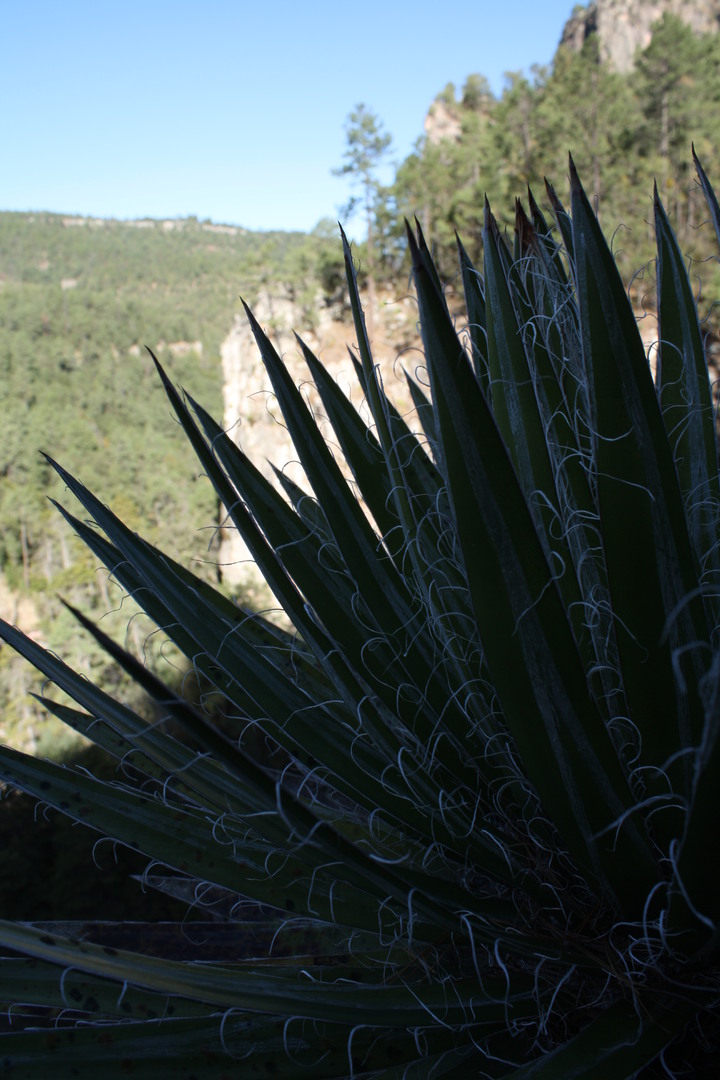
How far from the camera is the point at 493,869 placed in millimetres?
994

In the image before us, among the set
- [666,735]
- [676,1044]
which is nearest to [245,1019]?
[676,1044]

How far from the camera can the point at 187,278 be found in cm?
9706

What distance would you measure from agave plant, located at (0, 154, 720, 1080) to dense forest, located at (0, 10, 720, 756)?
0.67ft

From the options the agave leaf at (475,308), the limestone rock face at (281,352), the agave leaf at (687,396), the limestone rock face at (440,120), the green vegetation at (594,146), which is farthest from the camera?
the limestone rock face at (440,120)

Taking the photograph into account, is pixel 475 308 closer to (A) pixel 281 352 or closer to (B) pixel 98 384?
(A) pixel 281 352

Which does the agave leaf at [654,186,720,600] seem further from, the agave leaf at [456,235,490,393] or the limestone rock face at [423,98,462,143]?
the limestone rock face at [423,98,462,143]

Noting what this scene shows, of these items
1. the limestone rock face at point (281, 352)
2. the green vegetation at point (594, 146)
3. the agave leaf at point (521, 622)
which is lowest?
the agave leaf at point (521, 622)

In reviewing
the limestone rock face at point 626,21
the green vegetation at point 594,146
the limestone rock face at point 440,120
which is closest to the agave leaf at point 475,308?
the green vegetation at point 594,146

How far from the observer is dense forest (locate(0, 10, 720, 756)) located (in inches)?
917

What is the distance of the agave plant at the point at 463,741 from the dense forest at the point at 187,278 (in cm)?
20

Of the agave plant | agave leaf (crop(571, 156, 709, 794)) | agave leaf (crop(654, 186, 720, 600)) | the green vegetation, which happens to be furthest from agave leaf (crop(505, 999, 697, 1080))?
the green vegetation

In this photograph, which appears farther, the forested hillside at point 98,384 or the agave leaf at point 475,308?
the forested hillside at point 98,384

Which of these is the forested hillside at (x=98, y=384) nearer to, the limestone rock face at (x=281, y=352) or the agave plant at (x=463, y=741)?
the limestone rock face at (x=281, y=352)

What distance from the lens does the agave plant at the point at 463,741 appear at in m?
0.76
